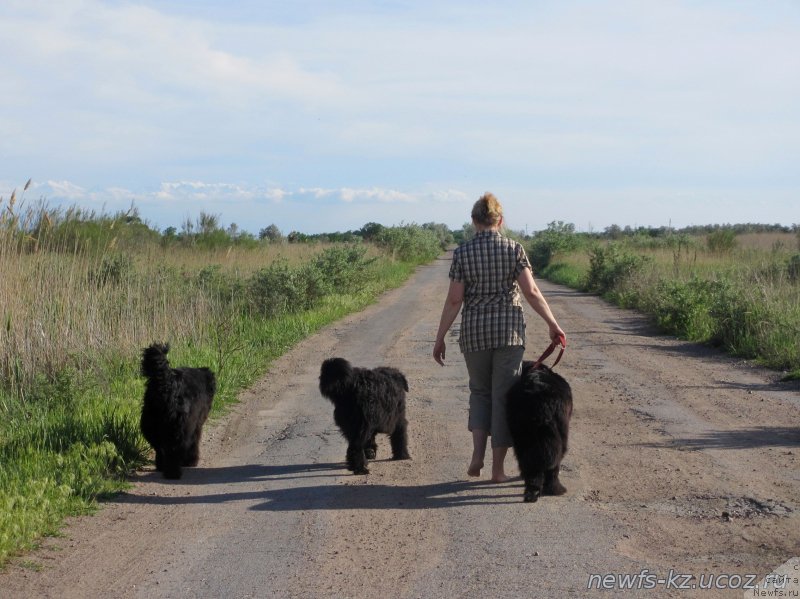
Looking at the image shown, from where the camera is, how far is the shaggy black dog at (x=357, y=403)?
23.4 ft

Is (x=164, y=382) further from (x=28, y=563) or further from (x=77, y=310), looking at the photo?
(x=77, y=310)

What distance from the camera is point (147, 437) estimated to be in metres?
7.36

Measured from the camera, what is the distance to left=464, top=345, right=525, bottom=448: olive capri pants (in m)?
6.63

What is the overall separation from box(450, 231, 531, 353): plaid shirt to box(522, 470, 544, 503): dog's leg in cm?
104

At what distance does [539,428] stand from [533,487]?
1.51 feet

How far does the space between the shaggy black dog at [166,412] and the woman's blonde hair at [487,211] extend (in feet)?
9.77

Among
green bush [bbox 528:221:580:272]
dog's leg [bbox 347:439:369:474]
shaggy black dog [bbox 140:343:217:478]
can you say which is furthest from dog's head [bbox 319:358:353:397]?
green bush [bbox 528:221:580:272]

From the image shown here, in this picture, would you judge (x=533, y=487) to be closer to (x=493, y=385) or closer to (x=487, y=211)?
(x=493, y=385)

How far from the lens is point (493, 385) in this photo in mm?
6715

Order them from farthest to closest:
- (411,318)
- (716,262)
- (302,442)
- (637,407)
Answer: (716,262), (411,318), (637,407), (302,442)

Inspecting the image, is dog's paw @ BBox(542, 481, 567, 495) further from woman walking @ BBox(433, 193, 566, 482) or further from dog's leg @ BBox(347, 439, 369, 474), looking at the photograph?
dog's leg @ BBox(347, 439, 369, 474)

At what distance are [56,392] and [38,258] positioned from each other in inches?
75.9

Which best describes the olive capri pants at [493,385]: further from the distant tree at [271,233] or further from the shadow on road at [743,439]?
the distant tree at [271,233]

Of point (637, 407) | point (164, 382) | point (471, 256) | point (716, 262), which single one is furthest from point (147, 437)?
point (716, 262)
